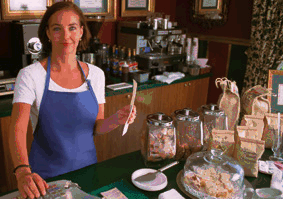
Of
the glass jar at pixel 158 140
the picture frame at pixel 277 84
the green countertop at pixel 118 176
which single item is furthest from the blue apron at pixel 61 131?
the picture frame at pixel 277 84

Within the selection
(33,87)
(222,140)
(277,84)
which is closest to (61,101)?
(33,87)

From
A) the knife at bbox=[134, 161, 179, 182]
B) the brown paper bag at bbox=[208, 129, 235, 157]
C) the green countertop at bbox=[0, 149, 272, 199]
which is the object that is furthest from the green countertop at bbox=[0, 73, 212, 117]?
the brown paper bag at bbox=[208, 129, 235, 157]

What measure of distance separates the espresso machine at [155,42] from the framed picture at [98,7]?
19cm

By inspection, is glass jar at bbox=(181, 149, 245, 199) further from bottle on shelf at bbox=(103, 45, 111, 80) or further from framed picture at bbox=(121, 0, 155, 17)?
framed picture at bbox=(121, 0, 155, 17)

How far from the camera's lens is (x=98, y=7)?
11.6 feet

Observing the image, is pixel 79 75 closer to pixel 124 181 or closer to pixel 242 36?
pixel 124 181

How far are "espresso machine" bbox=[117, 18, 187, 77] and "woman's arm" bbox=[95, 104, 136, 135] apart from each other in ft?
5.69

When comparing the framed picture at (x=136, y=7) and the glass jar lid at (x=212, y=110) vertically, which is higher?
the framed picture at (x=136, y=7)

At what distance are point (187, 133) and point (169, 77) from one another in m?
1.88

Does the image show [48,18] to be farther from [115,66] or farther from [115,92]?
[115,66]

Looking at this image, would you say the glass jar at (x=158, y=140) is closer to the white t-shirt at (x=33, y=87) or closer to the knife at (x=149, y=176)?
the knife at (x=149, y=176)

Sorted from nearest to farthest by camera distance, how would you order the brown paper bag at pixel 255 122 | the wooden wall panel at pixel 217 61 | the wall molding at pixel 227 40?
1. the brown paper bag at pixel 255 122
2. the wall molding at pixel 227 40
3. the wooden wall panel at pixel 217 61

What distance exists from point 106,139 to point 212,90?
6.63ft

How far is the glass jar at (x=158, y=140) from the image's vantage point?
4.54ft
